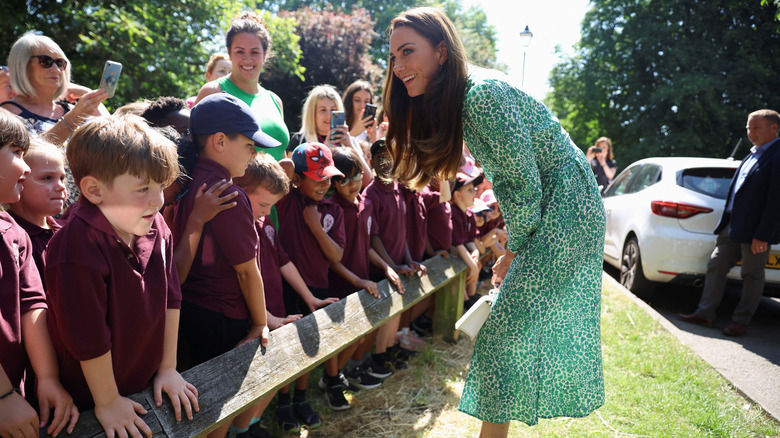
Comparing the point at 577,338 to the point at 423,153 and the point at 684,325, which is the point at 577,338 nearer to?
the point at 423,153

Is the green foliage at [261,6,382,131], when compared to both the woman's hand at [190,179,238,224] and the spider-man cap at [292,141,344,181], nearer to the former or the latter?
the spider-man cap at [292,141,344,181]

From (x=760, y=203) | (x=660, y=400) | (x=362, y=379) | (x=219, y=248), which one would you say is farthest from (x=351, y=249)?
(x=760, y=203)

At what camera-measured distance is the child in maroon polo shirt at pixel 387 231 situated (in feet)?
13.1

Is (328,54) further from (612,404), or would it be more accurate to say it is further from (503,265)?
(503,265)

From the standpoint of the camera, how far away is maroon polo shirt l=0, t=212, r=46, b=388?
155 cm

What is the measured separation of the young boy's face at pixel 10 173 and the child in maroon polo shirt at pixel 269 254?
3.53 feet

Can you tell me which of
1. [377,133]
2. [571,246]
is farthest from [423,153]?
[377,133]

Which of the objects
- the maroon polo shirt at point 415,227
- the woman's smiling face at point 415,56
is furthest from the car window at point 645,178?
the woman's smiling face at point 415,56

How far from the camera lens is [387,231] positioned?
405cm

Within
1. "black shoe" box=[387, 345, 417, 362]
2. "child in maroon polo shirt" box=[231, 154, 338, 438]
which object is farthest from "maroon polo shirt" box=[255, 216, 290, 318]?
"black shoe" box=[387, 345, 417, 362]

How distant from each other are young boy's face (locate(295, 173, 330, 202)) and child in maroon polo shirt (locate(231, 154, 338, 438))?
0.33m

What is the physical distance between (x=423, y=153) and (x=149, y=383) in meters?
1.47

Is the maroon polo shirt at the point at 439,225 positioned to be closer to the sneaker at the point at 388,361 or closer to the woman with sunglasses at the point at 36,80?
the sneaker at the point at 388,361

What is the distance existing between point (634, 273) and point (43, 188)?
6320 millimetres
